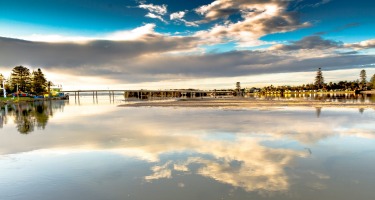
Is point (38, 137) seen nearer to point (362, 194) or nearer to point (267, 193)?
point (267, 193)

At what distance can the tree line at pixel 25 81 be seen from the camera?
414ft

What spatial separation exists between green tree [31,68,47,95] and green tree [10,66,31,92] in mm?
4497

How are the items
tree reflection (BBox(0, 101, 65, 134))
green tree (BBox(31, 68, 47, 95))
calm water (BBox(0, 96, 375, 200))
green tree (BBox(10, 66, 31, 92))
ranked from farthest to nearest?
green tree (BBox(31, 68, 47, 95))
green tree (BBox(10, 66, 31, 92))
tree reflection (BBox(0, 101, 65, 134))
calm water (BBox(0, 96, 375, 200))

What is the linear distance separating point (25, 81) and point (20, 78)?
3009mm

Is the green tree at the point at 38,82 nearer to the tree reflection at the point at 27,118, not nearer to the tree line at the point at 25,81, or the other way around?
the tree line at the point at 25,81

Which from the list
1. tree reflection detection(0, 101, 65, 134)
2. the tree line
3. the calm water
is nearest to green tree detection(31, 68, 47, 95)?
the tree line

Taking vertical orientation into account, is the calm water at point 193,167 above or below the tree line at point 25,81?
below

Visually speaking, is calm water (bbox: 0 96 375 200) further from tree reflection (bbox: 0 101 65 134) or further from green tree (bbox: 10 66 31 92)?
green tree (bbox: 10 66 31 92)

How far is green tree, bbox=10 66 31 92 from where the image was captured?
126 meters

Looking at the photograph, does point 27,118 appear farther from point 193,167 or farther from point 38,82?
point 38,82

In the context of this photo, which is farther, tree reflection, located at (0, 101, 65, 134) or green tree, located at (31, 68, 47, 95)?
green tree, located at (31, 68, 47, 95)

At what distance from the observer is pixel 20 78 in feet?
415

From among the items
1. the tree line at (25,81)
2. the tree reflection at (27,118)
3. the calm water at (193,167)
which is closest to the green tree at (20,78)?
the tree line at (25,81)

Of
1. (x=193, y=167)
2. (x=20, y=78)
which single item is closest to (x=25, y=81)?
(x=20, y=78)
